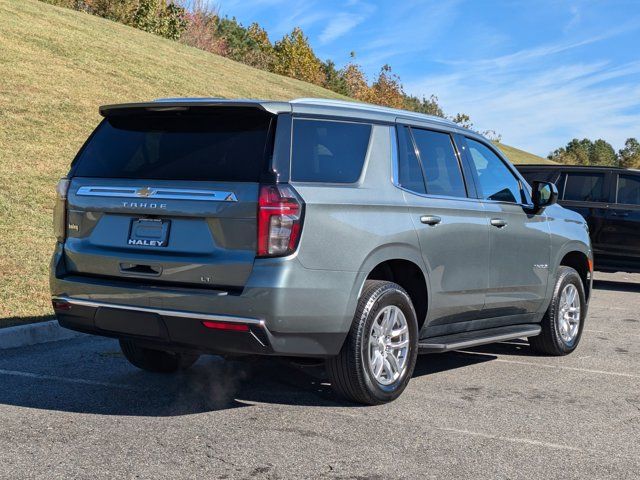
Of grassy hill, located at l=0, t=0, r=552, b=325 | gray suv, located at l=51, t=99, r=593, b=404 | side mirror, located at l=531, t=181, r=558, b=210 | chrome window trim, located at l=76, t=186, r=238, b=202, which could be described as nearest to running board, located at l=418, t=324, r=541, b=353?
gray suv, located at l=51, t=99, r=593, b=404

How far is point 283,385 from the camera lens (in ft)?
20.1

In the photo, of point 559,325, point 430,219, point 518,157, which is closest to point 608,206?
point 559,325

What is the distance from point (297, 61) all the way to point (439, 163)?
75.1 m

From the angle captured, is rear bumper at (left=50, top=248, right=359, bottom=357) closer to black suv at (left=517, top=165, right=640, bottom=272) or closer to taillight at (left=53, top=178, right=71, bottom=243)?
taillight at (left=53, top=178, right=71, bottom=243)

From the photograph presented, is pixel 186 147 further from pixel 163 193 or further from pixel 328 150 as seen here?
pixel 328 150

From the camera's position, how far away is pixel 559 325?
769 cm

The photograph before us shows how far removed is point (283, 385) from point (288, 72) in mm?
72731

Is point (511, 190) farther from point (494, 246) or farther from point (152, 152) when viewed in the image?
point (152, 152)

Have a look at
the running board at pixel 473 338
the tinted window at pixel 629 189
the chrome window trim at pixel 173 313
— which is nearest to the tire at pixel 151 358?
the chrome window trim at pixel 173 313

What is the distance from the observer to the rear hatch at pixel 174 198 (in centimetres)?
491

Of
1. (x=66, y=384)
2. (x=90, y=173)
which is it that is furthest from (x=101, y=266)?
(x=66, y=384)

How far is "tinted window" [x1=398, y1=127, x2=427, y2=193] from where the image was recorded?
587 centimetres

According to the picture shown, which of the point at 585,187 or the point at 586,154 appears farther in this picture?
the point at 586,154

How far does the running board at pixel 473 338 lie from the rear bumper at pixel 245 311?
1021mm
